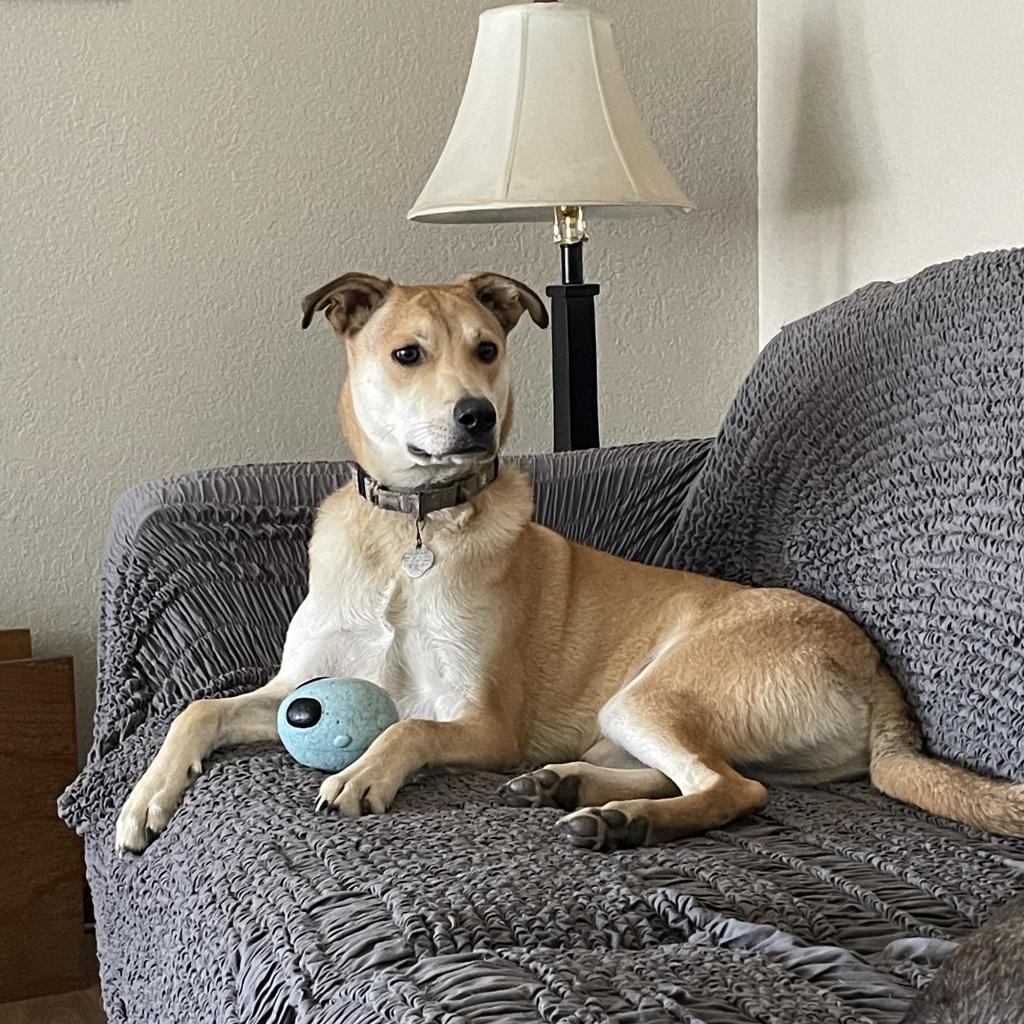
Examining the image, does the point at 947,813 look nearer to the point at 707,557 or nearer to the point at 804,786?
the point at 804,786

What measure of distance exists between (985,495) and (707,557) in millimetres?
598

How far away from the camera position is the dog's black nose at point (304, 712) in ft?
5.65

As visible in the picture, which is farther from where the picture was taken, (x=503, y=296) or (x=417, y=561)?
(x=503, y=296)

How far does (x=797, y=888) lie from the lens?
1.33 m

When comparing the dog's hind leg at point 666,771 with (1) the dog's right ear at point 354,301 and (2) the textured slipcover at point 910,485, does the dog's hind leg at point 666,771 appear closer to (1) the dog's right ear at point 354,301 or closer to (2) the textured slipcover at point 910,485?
(2) the textured slipcover at point 910,485

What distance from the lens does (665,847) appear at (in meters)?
1.50

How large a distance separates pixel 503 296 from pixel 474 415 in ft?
1.07

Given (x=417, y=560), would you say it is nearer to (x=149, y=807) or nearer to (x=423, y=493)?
(x=423, y=493)

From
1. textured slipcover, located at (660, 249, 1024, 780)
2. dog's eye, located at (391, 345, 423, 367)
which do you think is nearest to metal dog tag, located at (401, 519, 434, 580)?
dog's eye, located at (391, 345, 423, 367)

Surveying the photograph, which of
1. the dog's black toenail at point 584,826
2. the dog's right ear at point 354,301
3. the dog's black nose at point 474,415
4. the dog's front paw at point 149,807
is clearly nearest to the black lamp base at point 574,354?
the dog's right ear at point 354,301

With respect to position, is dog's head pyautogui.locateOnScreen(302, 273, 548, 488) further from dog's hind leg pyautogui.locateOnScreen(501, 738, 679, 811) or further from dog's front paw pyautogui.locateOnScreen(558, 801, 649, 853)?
dog's front paw pyautogui.locateOnScreen(558, 801, 649, 853)

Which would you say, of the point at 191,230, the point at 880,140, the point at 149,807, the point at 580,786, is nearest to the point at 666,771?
the point at 580,786

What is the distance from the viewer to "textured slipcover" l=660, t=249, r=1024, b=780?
1677 millimetres

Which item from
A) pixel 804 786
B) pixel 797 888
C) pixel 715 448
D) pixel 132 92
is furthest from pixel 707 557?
pixel 132 92
